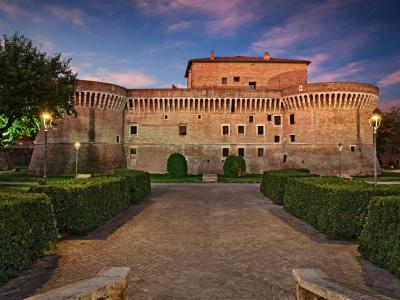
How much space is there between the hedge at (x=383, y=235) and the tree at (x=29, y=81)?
18424mm

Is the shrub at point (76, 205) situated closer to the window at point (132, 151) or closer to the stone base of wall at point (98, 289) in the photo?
the stone base of wall at point (98, 289)

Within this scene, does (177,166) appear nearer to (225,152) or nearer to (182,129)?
(182,129)

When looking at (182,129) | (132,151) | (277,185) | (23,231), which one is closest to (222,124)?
(182,129)

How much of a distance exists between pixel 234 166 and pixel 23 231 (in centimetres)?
3075

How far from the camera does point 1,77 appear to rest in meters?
17.8

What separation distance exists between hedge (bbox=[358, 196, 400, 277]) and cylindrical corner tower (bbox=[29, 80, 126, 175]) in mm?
33116

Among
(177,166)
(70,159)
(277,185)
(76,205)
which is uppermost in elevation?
(70,159)

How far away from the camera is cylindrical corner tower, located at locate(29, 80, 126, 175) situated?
118ft

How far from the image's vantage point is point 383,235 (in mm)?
6777

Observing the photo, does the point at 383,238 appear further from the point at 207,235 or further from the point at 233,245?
the point at 207,235

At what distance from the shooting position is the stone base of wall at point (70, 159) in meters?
35.7

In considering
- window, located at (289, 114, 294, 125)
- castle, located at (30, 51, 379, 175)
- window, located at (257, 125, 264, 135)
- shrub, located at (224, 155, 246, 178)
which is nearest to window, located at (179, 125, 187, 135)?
castle, located at (30, 51, 379, 175)

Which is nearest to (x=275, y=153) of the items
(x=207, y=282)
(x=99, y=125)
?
(x=99, y=125)

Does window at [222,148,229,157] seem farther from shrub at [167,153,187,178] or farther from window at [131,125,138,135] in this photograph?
window at [131,125,138,135]
